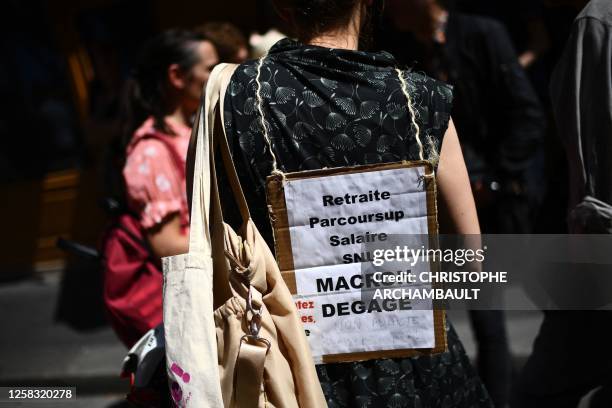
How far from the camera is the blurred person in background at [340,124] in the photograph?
6.40ft

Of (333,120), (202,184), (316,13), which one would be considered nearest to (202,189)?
(202,184)

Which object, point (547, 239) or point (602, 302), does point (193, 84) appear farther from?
point (602, 302)

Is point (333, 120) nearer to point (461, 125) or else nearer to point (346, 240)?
point (346, 240)

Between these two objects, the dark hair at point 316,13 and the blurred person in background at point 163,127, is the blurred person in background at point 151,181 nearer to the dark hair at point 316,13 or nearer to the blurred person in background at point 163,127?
the blurred person in background at point 163,127

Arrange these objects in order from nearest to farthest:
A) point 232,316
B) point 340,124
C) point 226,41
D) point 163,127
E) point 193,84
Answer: point 232,316 < point 340,124 < point 163,127 < point 193,84 < point 226,41

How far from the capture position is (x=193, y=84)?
11.6 feet

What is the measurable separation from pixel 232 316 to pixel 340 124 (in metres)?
0.49

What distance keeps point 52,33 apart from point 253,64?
4801mm

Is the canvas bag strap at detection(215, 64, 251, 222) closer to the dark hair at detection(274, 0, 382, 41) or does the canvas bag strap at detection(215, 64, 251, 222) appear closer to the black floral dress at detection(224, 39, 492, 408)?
the black floral dress at detection(224, 39, 492, 408)

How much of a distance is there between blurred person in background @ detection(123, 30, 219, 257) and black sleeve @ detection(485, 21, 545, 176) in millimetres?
1246

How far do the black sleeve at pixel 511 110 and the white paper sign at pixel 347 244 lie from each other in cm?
200

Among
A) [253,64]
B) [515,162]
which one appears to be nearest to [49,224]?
[515,162]

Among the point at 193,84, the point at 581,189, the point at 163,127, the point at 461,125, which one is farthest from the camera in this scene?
the point at 461,125

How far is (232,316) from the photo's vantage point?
6.07ft
